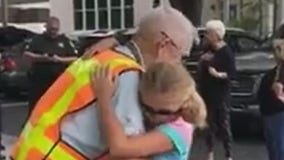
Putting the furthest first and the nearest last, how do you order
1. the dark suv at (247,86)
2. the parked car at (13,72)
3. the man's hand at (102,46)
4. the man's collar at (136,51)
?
the parked car at (13,72), the dark suv at (247,86), the man's hand at (102,46), the man's collar at (136,51)

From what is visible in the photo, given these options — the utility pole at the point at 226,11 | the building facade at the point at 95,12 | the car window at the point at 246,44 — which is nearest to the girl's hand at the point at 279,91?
the car window at the point at 246,44

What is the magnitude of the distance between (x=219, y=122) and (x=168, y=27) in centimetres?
780

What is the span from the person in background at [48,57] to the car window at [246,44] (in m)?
4.06

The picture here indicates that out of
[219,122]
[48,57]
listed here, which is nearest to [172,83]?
[219,122]

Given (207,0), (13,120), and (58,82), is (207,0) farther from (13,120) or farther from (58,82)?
(58,82)

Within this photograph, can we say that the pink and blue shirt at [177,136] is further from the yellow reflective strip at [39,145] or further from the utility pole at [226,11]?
the utility pole at [226,11]

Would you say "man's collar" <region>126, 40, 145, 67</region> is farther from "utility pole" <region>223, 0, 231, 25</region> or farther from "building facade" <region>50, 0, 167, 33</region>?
"building facade" <region>50, 0, 167, 33</region>

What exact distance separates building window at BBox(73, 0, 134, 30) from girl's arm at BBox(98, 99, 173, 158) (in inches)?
1328

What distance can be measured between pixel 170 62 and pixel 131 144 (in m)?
0.32

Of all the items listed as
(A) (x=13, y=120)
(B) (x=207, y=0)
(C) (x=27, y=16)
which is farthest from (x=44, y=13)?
(A) (x=13, y=120)

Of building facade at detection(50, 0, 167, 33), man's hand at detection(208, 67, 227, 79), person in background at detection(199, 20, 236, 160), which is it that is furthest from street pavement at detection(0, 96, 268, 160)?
building facade at detection(50, 0, 167, 33)

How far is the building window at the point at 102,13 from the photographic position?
122 feet

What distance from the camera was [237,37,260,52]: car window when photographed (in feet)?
51.9

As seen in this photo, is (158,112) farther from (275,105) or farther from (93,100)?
(275,105)
